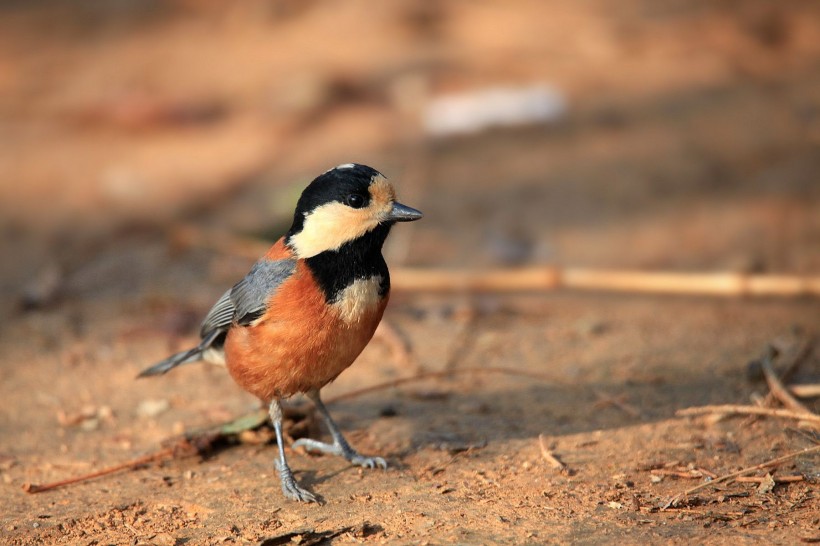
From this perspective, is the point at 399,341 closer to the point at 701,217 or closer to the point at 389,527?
the point at 389,527

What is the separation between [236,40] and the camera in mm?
11281

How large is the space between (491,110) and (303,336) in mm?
5666

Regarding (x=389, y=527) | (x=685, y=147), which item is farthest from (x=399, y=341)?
(x=685, y=147)

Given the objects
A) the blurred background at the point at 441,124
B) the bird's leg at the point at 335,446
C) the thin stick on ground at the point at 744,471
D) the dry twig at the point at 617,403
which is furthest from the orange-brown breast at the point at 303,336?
the blurred background at the point at 441,124

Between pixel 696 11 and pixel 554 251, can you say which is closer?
pixel 554 251

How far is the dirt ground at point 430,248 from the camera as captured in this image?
4223 millimetres

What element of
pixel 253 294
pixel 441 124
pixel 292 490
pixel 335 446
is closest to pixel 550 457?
pixel 335 446

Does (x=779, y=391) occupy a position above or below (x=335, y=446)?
above

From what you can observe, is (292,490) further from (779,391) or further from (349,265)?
(779,391)

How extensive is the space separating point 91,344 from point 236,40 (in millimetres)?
5802

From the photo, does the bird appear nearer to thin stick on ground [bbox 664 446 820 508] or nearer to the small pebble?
the small pebble

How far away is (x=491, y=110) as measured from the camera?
31.3ft

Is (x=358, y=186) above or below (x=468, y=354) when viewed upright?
above

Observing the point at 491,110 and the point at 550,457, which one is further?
the point at 491,110
